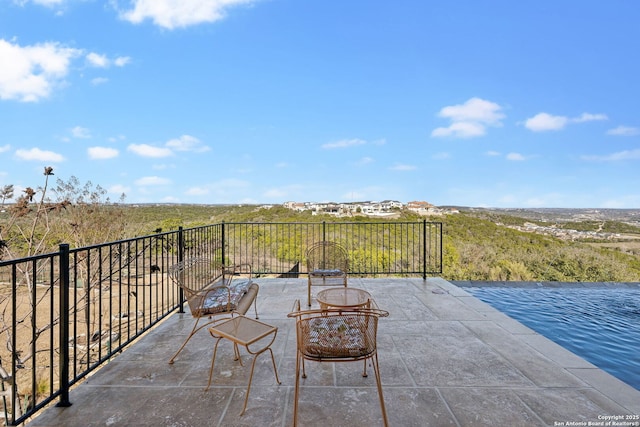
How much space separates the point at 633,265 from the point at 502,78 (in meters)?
8.14

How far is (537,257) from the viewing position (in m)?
10.8

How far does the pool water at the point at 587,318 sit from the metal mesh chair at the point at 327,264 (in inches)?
89.6

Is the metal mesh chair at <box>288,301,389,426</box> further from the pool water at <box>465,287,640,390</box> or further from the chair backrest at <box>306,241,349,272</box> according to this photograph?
the chair backrest at <box>306,241,349,272</box>

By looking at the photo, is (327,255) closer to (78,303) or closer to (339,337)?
(339,337)

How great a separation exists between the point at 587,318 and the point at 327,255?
11.5 ft

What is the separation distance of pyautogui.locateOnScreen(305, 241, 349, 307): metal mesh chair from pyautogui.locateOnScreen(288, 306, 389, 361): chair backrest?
194 centimetres

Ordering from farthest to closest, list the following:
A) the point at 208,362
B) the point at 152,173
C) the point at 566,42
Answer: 1. the point at 152,173
2. the point at 566,42
3. the point at 208,362

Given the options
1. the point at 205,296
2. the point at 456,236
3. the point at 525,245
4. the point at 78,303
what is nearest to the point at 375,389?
the point at 205,296

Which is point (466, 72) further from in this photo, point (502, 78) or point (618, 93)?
point (618, 93)

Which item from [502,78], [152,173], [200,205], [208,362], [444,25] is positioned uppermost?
[444,25]

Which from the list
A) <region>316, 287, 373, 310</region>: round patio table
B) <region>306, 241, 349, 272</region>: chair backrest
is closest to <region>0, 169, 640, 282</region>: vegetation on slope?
<region>316, 287, 373, 310</region>: round patio table

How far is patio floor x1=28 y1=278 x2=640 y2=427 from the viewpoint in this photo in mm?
1667

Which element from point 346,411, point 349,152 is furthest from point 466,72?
point 346,411

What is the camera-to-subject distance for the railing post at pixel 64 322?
1.72 meters
